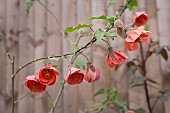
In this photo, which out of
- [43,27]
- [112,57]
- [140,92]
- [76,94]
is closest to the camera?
[112,57]

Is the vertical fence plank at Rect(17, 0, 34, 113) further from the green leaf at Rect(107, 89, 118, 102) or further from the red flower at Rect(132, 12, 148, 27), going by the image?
the red flower at Rect(132, 12, 148, 27)

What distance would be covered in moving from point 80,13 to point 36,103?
72 centimetres

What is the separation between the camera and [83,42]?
6.57ft

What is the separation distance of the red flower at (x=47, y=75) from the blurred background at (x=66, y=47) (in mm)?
866

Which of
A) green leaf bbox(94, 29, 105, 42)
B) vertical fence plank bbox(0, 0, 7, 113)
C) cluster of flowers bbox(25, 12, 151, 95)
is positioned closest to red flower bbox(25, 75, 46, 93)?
cluster of flowers bbox(25, 12, 151, 95)

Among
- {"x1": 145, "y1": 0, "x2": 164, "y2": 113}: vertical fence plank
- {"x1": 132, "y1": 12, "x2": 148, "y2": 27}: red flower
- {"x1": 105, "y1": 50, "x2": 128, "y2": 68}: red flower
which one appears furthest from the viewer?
{"x1": 145, "y1": 0, "x2": 164, "y2": 113}: vertical fence plank

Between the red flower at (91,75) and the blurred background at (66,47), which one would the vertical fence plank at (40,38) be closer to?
the blurred background at (66,47)

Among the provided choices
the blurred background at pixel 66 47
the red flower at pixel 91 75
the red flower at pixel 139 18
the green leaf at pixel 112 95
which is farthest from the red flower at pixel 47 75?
the blurred background at pixel 66 47

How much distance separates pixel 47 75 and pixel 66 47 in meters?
1.12

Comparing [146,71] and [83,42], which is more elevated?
[83,42]

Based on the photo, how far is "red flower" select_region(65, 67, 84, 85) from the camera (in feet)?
3.04

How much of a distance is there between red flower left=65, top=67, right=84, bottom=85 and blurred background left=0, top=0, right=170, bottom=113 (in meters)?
0.86

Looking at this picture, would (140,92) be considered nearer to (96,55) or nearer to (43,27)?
(96,55)

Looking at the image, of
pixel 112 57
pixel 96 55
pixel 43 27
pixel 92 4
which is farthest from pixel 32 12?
pixel 112 57
